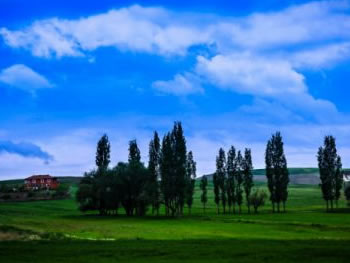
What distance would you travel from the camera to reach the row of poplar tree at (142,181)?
114 meters

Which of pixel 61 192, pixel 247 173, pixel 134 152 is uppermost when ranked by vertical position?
pixel 134 152

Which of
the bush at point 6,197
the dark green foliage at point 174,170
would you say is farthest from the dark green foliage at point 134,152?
the bush at point 6,197

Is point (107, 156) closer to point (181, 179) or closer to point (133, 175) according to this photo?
point (133, 175)

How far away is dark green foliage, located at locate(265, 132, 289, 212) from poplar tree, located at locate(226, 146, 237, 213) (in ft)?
36.9

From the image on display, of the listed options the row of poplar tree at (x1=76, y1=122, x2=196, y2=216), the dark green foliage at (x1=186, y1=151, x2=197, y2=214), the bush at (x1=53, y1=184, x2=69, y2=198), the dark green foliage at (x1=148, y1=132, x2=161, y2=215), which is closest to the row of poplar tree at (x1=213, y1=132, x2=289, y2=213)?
the dark green foliage at (x1=186, y1=151, x2=197, y2=214)

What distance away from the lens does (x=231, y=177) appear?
481ft

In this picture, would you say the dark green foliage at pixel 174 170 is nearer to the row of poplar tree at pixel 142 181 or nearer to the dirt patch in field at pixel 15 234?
the row of poplar tree at pixel 142 181

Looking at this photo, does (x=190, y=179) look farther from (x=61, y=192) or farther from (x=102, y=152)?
(x=61, y=192)

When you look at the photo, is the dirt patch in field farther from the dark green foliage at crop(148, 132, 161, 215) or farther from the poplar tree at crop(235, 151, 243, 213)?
the poplar tree at crop(235, 151, 243, 213)

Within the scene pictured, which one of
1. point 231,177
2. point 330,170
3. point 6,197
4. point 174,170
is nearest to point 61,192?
point 6,197

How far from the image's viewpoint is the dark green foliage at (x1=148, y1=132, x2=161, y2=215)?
114000 mm

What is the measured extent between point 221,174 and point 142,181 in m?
33.8

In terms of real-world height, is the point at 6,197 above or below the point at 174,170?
below

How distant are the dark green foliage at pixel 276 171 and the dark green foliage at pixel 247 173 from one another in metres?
5.98
